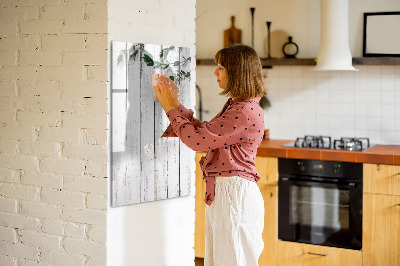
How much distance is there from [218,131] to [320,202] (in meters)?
1.72

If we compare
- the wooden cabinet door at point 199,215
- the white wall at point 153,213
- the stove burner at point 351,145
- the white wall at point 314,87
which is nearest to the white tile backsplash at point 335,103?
the white wall at point 314,87

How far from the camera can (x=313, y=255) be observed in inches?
160

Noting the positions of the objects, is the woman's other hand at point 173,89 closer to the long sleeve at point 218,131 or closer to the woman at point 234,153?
the woman at point 234,153

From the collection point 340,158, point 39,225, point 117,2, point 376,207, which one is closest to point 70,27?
point 117,2

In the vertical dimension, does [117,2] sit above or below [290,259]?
above

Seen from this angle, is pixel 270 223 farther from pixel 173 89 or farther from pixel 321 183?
pixel 173 89

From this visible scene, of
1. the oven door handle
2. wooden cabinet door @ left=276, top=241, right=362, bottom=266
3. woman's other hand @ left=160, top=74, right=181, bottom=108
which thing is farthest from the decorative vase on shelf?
woman's other hand @ left=160, top=74, right=181, bottom=108

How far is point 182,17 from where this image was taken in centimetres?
297

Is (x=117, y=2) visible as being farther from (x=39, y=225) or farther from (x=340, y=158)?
(x=340, y=158)

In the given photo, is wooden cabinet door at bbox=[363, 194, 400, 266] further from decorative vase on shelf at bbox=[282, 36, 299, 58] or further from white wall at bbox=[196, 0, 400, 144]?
decorative vase on shelf at bbox=[282, 36, 299, 58]

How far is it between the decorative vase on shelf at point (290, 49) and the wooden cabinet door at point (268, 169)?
965 mm

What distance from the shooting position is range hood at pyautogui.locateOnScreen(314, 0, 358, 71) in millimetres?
4223

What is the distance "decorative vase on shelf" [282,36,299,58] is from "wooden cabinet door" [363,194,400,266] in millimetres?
1362

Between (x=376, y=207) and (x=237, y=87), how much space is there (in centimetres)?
170
